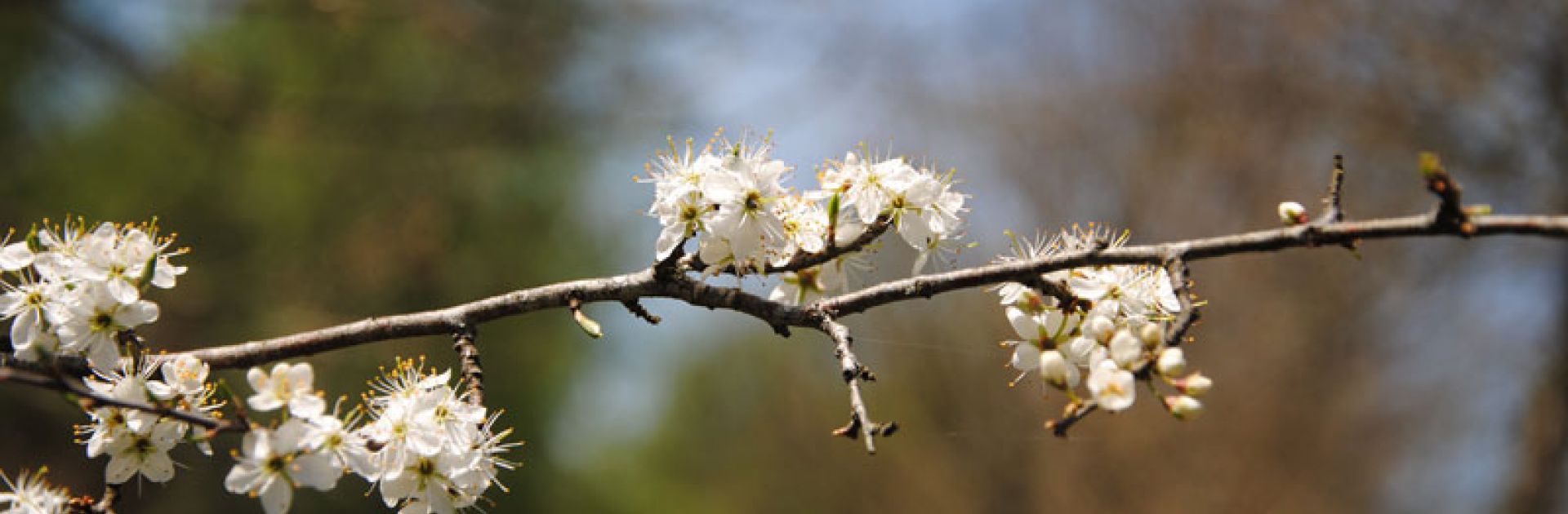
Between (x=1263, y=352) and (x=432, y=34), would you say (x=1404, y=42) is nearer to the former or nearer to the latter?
(x=1263, y=352)

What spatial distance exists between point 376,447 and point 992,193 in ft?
22.0

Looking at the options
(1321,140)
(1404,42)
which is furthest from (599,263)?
(1404,42)

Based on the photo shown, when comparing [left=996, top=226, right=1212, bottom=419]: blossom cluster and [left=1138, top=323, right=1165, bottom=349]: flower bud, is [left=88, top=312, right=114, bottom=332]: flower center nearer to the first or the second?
[left=996, top=226, right=1212, bottom=419]: blossom cluster

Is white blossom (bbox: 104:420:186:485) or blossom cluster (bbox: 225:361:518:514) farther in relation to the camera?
white blossom (bbox: 104:420:186:485)

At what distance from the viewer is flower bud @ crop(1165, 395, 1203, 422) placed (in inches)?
46.3

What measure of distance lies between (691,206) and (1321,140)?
6.20m

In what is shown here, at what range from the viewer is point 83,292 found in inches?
54.3

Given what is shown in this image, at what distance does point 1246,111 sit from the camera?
710 centimetres

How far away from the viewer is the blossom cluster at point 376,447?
1173 millimetres

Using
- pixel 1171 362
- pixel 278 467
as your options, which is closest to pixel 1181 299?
pixel 1171 362

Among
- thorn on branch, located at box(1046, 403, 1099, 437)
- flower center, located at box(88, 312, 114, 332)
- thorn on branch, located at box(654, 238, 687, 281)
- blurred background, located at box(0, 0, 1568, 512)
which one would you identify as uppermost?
blurred background, located at box(0, 0, 1568, 512)

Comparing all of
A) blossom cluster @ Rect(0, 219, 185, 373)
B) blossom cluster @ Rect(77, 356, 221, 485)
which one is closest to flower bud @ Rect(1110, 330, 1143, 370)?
blossom cluster @ Rect(77, 356, 221, 485)

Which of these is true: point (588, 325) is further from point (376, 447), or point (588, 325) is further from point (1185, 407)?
point (1185, 407)

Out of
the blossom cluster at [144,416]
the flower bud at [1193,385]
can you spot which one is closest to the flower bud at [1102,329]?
the flower bud at [1193,385]
